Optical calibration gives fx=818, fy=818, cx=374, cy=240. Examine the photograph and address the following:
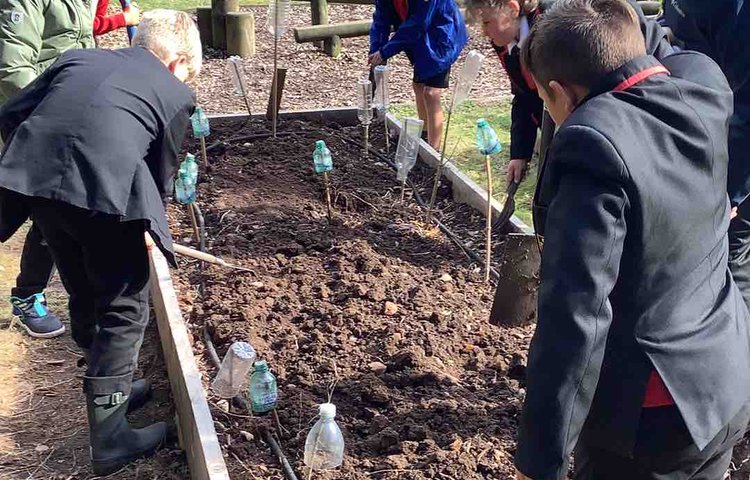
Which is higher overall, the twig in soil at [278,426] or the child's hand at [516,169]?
the child's hand at [516,169]

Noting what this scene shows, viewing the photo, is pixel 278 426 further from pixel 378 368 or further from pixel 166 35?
pixel 166 35

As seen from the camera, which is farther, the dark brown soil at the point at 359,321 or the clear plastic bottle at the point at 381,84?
the clear plastic bottle at the point at 381,84

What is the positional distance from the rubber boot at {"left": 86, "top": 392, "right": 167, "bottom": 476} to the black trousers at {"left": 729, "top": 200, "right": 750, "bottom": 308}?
8.00ft

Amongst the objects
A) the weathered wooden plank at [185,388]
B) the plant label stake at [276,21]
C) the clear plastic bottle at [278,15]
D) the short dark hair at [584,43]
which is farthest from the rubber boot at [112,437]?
the clear plastic bottle at [278,15]

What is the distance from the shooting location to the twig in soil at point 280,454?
9.35 ft

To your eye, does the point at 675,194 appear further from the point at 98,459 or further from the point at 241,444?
the point at 98,459

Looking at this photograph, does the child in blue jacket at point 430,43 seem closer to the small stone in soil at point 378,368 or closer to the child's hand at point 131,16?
the child's hand at point 131,16

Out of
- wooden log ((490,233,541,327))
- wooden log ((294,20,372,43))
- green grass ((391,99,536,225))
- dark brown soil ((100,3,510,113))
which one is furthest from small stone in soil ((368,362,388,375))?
wooden log ((294,20,372,43))

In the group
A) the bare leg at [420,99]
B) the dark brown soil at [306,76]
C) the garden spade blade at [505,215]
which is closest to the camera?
the garden spade blade at [505,215]

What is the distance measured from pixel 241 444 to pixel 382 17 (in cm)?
423

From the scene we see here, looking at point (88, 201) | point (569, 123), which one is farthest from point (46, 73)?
point (569, 123)

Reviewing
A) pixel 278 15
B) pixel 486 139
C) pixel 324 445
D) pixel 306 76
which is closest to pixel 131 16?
pixel 278 15

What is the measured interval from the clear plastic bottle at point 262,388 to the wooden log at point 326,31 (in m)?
7.18

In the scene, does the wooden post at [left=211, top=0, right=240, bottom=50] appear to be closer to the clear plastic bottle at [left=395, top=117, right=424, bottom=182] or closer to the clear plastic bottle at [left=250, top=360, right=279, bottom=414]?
the clear plastic bottle at [left=395, top=117, right=424, bottom=182]
